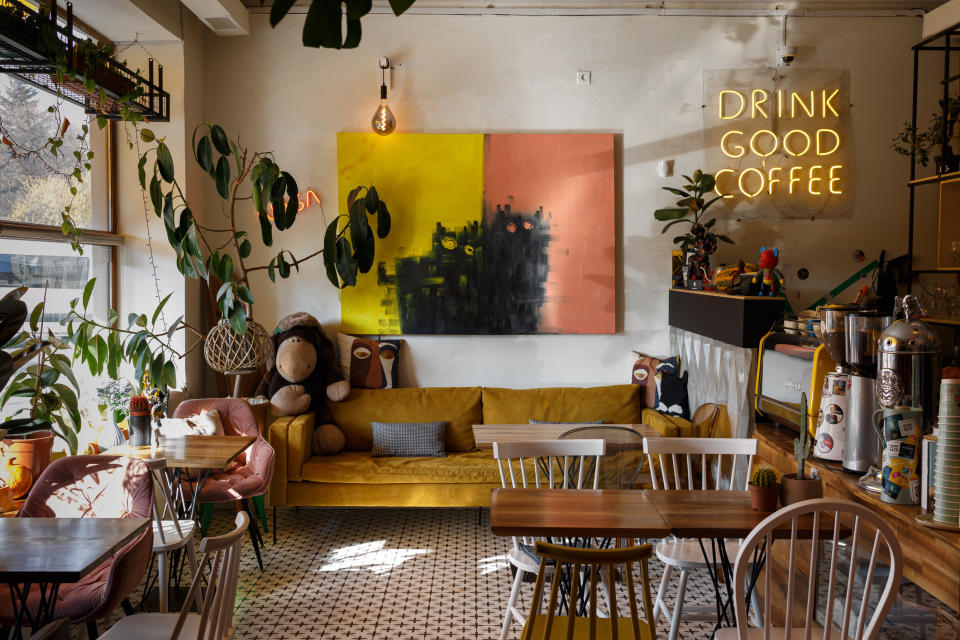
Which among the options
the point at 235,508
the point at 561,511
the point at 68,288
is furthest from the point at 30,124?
the point at 561,511

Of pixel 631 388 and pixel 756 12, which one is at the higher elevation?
pixel 756 12

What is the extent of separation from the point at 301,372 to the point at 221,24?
7.49ft

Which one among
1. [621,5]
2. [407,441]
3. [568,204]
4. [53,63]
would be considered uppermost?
[621,5]

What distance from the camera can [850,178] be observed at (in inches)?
204

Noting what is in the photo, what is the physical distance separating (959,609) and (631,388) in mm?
3351

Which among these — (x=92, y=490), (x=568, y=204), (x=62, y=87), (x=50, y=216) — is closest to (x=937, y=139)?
(x=568, y=204)

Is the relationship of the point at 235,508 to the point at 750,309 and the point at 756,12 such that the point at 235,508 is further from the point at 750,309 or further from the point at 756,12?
the point at 756,12

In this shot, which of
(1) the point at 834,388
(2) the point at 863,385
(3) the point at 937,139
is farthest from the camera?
(3) the point at 937,139

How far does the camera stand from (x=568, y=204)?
5.20 meters

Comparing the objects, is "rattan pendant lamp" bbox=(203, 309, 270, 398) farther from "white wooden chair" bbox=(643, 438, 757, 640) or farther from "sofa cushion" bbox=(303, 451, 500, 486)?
"white wooden chair" bbox=(643, 438, 757, 640)

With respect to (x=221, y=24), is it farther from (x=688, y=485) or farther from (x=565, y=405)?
(x=688, y=485)

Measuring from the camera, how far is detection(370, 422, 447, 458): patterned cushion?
478 cm

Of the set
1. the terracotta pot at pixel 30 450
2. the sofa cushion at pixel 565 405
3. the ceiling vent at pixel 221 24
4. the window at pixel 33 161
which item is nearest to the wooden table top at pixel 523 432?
the sofa cushion at pixel 565 405

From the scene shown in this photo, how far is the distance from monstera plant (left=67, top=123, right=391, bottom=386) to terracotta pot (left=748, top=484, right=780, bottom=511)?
2.83 meters
